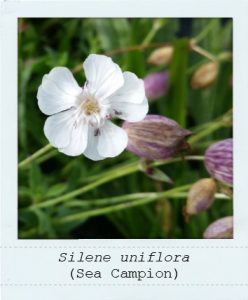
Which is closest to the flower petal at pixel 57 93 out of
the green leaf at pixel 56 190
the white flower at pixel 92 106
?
the white flower at pixel 92 106

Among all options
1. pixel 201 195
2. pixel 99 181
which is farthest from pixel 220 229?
pixel 99 181

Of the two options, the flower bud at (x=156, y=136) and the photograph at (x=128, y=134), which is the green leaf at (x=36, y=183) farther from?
the flower bud at (x=156, y=136)

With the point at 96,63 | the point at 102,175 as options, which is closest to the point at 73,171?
the point at 102,175
